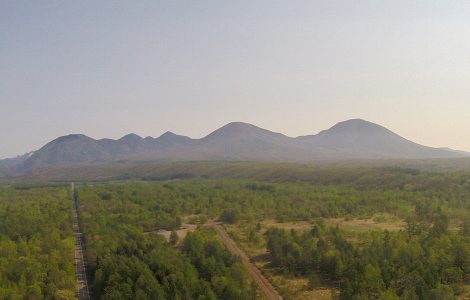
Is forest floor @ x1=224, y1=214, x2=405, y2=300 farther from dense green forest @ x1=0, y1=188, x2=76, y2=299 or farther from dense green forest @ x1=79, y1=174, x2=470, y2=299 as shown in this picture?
dense green forest @ x1=0, y1=188, x2=76, y2=299

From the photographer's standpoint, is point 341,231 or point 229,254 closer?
point 229,254

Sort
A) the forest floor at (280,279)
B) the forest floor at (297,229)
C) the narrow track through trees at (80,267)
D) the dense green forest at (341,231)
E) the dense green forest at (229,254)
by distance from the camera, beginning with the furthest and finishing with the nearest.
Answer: the narrow track through trees at (80,267) → the forest floor at (297,229) → the forest floor at (280,279) → the dense green forest at (341,231) → the dense green forest at (229,254)

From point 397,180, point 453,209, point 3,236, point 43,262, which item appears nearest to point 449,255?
point 453,209

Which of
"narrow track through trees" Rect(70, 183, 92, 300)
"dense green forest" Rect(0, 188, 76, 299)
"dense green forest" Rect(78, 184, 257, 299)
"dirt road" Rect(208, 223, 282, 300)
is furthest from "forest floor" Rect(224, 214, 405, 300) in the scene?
"dense green forest" Rect(0, 188, 76, 299)

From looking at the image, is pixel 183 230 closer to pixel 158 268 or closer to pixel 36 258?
pixel 36 258

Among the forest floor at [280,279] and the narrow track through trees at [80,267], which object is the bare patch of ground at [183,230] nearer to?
the forest floor at [280,279]

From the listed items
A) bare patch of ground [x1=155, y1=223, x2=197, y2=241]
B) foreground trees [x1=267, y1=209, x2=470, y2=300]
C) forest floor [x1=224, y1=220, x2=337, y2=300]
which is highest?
foreground trees [x1=267, y1=209, x2=470, y2=300]

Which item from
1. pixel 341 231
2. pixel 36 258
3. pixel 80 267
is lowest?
pixel 80 267

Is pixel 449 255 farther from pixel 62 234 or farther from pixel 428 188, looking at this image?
pixel 428 188

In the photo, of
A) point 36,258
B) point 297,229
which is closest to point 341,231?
point 297,229

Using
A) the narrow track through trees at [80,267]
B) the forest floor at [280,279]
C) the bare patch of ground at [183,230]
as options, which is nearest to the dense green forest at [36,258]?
the narrow track through trees at [80,267]
